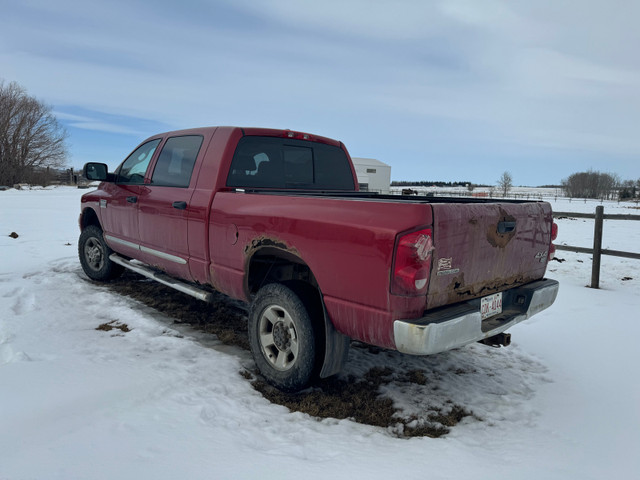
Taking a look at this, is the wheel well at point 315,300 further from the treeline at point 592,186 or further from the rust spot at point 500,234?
the treeline at point 592,186

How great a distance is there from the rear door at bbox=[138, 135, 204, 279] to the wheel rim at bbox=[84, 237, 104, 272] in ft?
4.95

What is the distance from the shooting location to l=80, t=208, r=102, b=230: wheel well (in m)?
6.48

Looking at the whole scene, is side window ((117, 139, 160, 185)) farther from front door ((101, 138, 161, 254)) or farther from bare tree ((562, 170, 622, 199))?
bare tree ((562, 170, 622, 199))

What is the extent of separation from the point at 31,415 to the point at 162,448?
0.93 meters

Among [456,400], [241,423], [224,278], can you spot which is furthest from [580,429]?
[224,278]

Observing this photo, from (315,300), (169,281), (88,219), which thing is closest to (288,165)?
(169,281)

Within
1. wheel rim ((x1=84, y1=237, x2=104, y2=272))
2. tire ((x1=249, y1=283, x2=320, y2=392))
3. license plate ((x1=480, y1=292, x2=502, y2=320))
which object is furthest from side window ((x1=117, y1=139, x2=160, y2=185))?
license plate ((x1=480, y1=292, x2=502, y2=320))

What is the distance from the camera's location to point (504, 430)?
2.95m

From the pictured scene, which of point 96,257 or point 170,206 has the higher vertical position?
point 170,206

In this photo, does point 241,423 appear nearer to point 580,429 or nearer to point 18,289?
point 580,429

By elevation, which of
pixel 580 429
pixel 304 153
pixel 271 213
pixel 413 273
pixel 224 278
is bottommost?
pixel 580 429

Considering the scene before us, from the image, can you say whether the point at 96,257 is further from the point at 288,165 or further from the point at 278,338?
the point at 278,338

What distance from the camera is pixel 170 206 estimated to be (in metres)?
4.39

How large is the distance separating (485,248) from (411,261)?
0.71m
